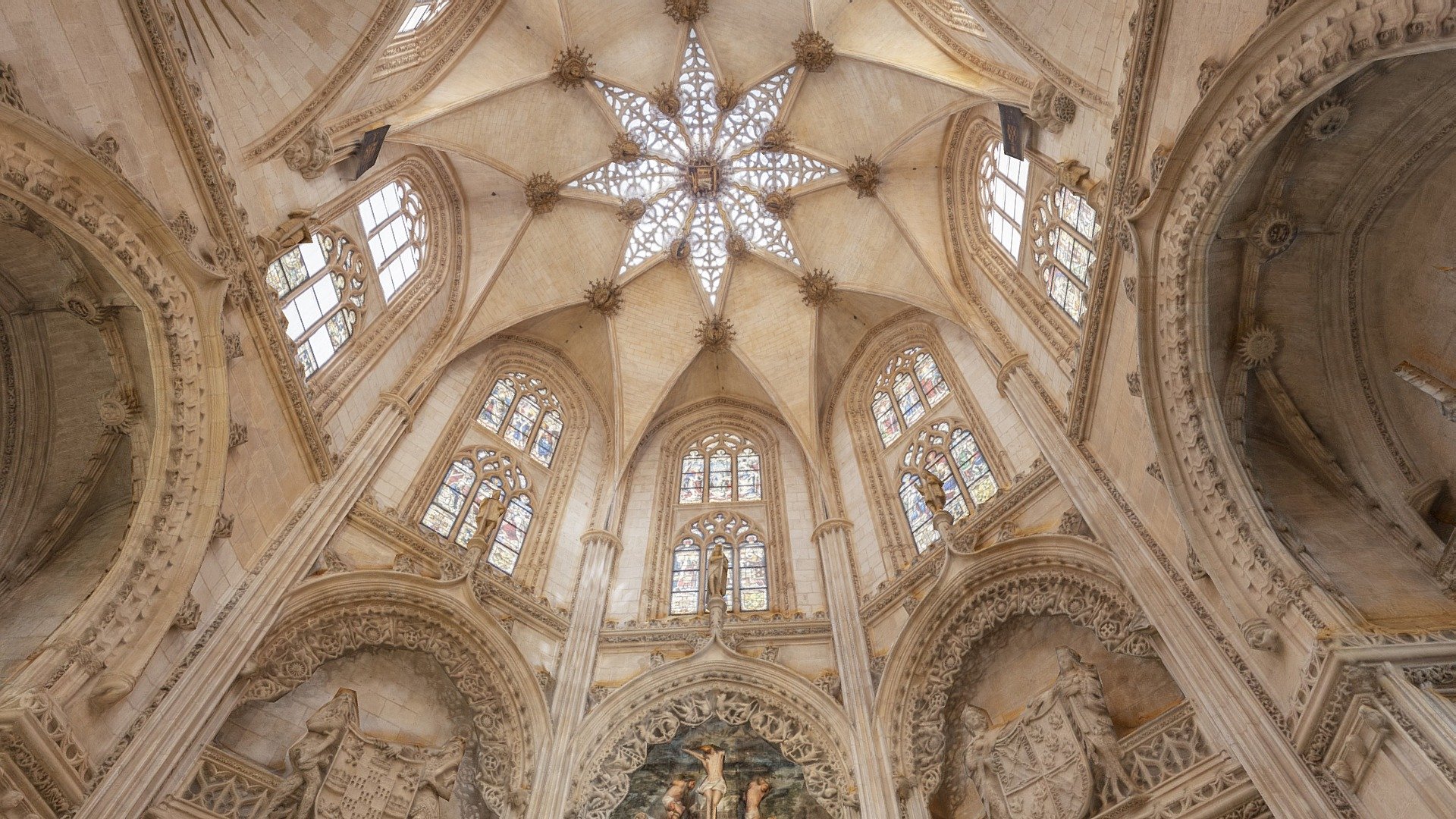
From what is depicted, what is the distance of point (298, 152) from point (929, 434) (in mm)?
10398

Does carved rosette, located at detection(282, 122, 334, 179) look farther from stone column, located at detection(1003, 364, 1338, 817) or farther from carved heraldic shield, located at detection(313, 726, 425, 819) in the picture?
stone column, located at detection(1003, 364, 1338, 817)

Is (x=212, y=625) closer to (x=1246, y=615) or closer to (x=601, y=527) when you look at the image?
(x=601, y=527)

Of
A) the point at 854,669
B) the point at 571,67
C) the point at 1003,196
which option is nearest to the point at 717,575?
the point at 854,669

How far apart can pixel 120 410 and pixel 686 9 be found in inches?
499

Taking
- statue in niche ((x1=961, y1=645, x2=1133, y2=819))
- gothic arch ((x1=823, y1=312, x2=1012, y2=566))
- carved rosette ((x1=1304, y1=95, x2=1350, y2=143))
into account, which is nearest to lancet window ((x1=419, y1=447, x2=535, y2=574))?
gothic arch ((x1=823, y1=312, x2=1012, y2=566))

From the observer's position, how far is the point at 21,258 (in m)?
9.16

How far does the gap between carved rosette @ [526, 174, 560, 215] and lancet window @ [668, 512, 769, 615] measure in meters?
6.95

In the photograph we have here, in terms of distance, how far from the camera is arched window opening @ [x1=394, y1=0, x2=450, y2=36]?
1420 centimetres

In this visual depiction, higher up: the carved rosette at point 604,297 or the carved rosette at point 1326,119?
the carved rosette at point 604,297

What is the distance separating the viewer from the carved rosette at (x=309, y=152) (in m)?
11.4

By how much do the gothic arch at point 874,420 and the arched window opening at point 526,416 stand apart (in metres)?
5.26

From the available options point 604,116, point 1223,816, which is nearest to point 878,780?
point 1223,816

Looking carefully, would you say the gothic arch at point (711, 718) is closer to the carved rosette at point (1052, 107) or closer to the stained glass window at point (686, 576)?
the stained glass window at point (686, 576)

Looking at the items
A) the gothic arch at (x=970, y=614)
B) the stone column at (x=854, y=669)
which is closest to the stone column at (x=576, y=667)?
the stone column at (x=854, y=669)
